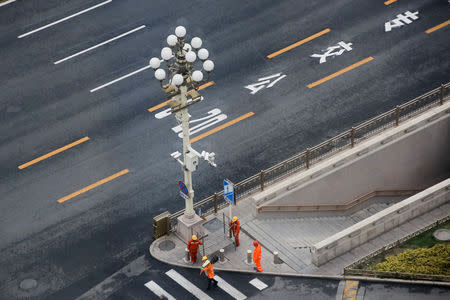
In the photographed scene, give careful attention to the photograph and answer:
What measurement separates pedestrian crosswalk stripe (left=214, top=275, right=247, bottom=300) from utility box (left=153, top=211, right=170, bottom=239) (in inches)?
138

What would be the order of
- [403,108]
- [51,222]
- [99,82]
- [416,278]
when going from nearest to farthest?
[416,278]
[51,222]
[403,108]
[99,82]

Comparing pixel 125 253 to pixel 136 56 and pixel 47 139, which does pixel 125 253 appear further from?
pixel 136 56

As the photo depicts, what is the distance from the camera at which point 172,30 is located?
65438 mm

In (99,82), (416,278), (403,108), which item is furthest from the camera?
(99,82)

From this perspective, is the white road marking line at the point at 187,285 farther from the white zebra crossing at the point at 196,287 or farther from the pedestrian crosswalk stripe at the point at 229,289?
the pedestrian crosswalk stripe at the point at 229,289

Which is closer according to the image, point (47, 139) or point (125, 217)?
point (125, 217)

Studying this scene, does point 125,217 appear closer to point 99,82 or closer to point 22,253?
point 22,253

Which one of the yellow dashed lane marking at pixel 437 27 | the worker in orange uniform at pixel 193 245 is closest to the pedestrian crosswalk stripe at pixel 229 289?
the worker in orange uniform at pixel 193 245

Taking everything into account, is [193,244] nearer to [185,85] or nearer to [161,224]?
[161,224]

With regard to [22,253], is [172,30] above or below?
above

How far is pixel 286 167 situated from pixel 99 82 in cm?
1141

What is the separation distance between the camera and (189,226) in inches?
2087

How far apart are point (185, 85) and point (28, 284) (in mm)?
10781

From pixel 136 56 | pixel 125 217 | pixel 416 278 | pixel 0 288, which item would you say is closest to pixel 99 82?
pixel 136 56
